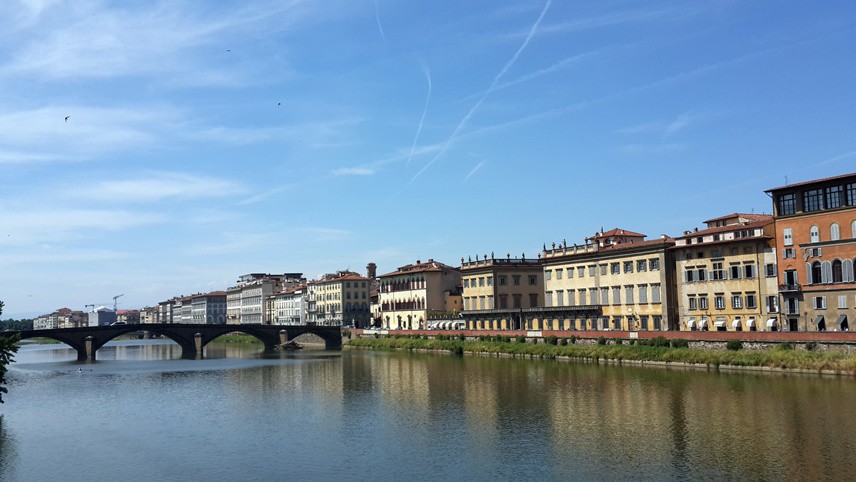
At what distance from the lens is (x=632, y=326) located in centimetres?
8081

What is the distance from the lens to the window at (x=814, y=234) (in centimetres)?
→ 6209

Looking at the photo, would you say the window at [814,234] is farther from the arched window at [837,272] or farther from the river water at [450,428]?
the river water at [450,428]

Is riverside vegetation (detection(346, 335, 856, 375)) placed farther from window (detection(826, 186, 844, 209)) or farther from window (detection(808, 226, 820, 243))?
window (detection(826, 186, 844, 209))

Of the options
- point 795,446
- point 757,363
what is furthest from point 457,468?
point 757,363

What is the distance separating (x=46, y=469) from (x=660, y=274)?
60.3m

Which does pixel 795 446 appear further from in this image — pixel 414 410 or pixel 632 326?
pixel 632 326

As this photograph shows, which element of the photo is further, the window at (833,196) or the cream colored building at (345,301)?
the cream colored building at (345,301)

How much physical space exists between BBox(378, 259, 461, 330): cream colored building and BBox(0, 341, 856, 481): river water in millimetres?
51902

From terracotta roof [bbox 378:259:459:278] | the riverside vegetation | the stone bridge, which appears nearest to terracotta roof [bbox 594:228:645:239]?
the riverside vegetation

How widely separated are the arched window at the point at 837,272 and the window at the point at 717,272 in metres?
11.2

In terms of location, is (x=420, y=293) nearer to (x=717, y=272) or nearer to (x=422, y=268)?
(x=422, y=268)

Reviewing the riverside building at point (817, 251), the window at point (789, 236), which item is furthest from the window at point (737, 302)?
the window at point (789, 236)

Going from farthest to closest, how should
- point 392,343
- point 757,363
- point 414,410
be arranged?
1. point 392,343
2. point 757,363
3. point 414,410

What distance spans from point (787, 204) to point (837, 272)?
7.25 meters
